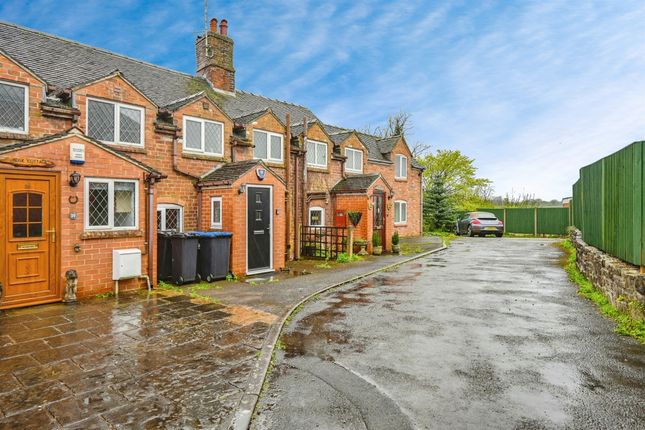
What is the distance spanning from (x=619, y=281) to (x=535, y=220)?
25740mm

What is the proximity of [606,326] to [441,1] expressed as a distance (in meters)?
11.5

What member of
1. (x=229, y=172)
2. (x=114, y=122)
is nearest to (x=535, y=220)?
(x=229, y=172)

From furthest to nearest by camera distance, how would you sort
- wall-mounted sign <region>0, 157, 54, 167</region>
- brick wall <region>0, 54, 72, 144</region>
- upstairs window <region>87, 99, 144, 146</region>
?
upstairs window <region>87, 99, 144, 146</region>
brick wall <region>0, 54, 72, 144</region>
wall-mounted sign <region>0, 157, 54, 167</region>

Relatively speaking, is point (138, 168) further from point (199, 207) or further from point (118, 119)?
point (199, 207)

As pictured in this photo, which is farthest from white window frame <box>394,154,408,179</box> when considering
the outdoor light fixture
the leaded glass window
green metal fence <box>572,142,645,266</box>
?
the leaded glass window

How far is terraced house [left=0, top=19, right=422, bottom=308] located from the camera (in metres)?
8.03

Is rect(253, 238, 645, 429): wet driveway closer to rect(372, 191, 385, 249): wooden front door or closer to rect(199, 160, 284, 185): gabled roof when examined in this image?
rect(199, 160, 284, 185): gabled roof

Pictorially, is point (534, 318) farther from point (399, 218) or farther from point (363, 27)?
point (399, 218)

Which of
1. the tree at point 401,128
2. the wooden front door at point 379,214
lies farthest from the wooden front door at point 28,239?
the tree at point 401,128

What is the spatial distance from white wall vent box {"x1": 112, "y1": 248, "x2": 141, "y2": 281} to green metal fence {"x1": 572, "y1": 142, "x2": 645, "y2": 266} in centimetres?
1009

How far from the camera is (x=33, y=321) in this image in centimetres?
666

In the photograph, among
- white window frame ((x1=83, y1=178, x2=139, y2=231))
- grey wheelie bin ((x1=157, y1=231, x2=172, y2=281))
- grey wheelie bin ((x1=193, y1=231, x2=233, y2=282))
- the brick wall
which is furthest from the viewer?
grey wheelie bin ((x1=193, y1=231, x2=233, y2=282))

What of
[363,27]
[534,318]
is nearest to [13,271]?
[534,318]

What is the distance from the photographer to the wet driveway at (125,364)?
3594mm
